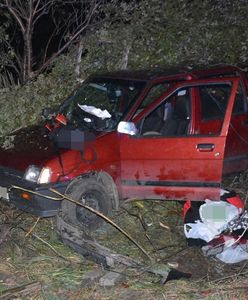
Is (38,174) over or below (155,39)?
below

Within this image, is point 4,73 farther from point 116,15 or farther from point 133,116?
point 133,116

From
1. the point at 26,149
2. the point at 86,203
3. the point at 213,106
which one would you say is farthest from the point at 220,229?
the point at 26,149

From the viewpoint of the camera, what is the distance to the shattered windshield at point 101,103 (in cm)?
569

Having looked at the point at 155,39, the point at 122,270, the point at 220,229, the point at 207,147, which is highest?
the point at 155,39

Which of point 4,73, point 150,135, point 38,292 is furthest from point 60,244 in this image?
point 4,73

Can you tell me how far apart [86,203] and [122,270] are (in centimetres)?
106

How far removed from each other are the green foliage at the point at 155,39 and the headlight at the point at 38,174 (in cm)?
390

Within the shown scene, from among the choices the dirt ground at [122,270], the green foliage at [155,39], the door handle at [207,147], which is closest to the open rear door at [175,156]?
the door handle at [207,147]

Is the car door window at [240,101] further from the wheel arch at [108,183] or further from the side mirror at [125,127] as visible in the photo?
the wheel arch at [108,183]

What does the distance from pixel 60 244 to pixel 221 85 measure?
2.63m

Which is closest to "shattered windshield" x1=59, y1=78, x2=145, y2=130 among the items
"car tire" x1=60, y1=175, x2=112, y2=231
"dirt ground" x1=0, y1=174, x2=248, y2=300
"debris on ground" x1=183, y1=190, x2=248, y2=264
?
"car tire" x1=60, y1=175, x2=112, y2=231

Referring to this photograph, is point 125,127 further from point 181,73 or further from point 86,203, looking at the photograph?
point 181,73

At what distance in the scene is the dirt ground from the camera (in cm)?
425

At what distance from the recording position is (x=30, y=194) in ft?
16.9
